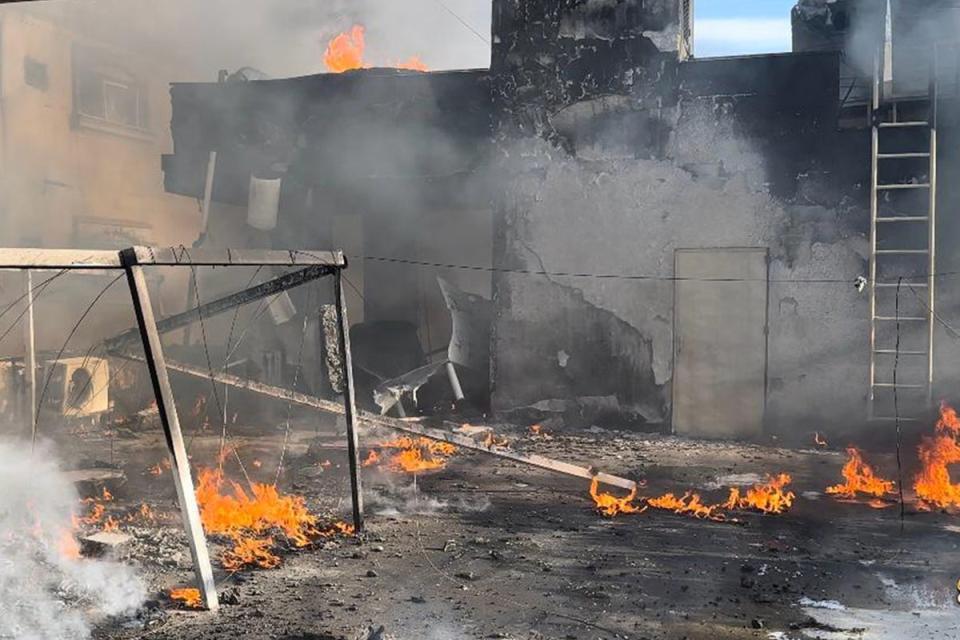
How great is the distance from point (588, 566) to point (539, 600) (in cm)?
84

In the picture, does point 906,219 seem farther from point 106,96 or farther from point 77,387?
point 106,96

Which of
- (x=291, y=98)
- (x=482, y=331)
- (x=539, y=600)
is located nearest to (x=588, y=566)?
(x=539, y=600)

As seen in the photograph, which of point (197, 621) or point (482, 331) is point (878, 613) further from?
point (482, 331)

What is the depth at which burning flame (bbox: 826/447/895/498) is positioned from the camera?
8938mm

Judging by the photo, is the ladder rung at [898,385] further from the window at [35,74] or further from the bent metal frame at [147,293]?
the window at [35,74]

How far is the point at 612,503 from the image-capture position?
333 inches

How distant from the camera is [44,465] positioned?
9414 mm

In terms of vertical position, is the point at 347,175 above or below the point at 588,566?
above

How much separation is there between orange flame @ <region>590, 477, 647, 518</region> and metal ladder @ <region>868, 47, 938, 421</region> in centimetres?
474

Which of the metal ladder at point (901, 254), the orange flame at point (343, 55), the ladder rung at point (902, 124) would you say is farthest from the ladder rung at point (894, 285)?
the orange flame at point (343, 55)

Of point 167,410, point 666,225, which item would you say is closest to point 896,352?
point 666,225

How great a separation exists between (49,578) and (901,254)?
36.0ft

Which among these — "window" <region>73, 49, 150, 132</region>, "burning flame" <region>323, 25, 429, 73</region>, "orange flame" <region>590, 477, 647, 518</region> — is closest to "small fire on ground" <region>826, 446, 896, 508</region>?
"orange flame" <region>590, 477, 647, 518</region>

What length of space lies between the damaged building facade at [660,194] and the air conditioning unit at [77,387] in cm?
431
